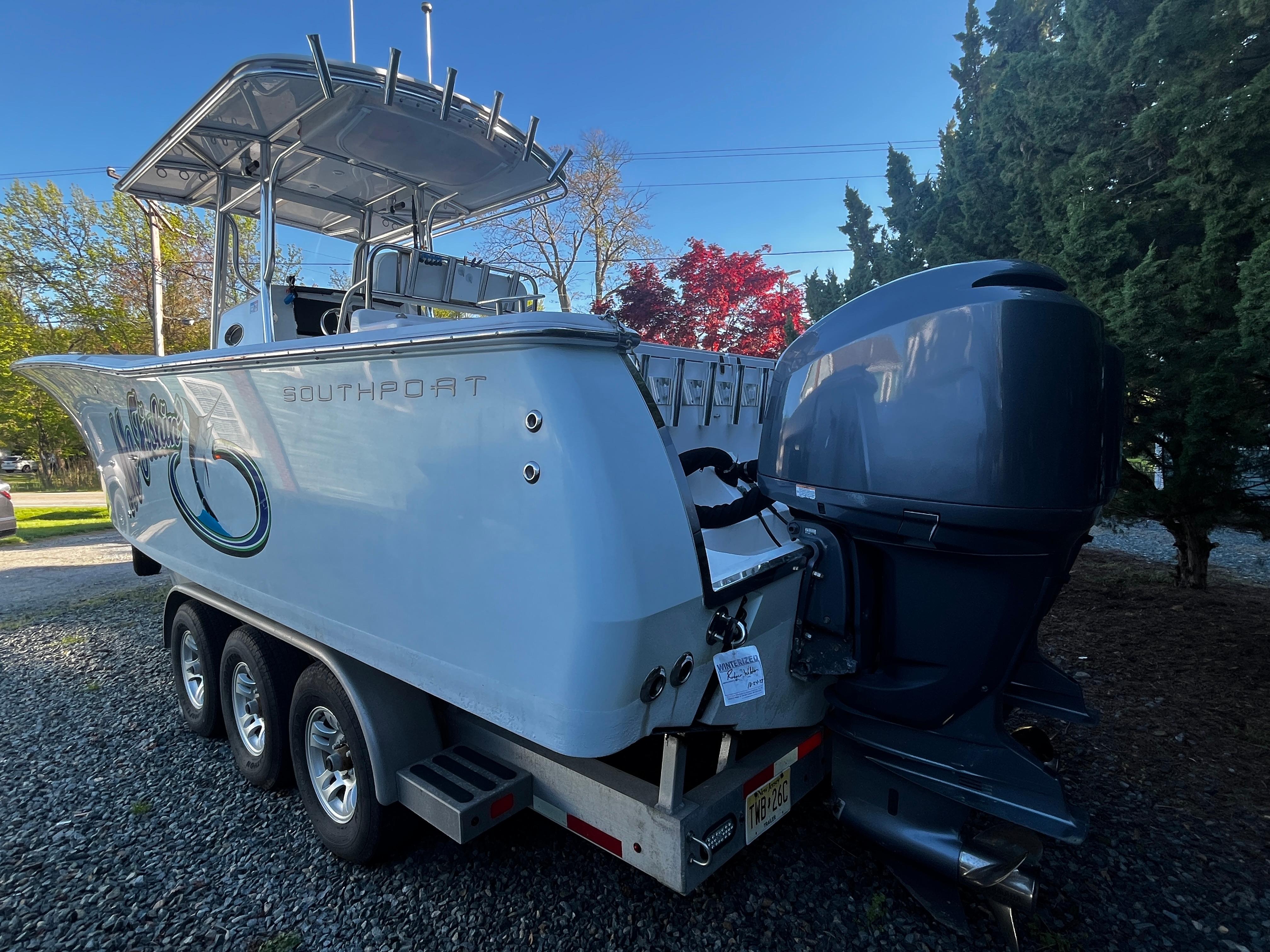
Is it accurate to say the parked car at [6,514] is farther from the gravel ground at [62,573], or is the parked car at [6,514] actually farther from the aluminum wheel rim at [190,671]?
the aluminum wheel rim at [190,671]

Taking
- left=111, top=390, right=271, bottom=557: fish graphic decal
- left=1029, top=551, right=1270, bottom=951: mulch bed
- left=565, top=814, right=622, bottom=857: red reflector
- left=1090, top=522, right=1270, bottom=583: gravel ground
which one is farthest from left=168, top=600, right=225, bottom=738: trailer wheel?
left=1090, top=522, right=1270, bottom=583: gravel ground

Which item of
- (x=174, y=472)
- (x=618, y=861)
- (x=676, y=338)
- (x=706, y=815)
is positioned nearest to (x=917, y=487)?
(x=706, y=815)

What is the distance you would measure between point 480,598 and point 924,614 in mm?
1278

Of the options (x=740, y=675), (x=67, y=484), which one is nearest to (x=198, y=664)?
(x=740, y=675)


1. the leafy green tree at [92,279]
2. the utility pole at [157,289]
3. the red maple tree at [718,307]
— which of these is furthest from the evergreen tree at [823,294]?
the leafy green tree at [92,279]

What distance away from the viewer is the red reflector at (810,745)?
7.72ft

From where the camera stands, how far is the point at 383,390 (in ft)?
6.66

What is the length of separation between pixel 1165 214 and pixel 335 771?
6.37 metres

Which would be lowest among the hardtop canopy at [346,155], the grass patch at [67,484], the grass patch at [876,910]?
the grass patch at [67,484]

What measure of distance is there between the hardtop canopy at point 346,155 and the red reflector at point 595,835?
350 cm

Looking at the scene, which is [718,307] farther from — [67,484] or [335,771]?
[67,484]

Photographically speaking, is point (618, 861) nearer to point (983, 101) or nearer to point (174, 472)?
point (174, 472)

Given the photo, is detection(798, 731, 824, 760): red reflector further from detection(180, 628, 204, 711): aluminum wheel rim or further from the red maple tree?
the red maple tree

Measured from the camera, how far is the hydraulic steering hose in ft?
7.68
